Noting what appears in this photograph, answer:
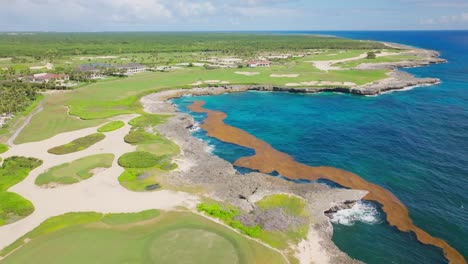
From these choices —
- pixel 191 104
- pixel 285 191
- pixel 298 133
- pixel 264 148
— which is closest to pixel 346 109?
pixel 298 133

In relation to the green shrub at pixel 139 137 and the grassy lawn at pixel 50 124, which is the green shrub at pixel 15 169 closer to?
the grassy lawn at pixel 50 124

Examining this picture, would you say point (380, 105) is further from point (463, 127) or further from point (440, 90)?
point (440, 90)

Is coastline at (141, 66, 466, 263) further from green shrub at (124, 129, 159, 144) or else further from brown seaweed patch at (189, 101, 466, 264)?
green shrub at (124, 129, 159, 144)

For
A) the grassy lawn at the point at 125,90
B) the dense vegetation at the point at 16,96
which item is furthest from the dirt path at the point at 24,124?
the dense vegetation at the point at 16,96

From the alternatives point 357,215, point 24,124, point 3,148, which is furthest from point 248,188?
point 24,124

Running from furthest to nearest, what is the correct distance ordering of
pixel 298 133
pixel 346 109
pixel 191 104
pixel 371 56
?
1. pixel 371 56
2. pixel 191 104
3. pixel 346 109
4. pixel 298 133

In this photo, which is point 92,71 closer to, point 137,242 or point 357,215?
point 137,242
